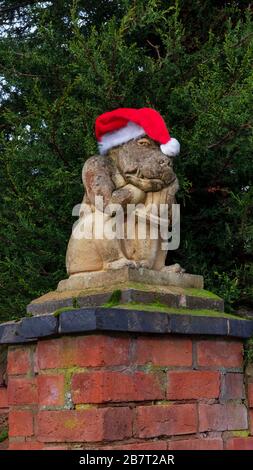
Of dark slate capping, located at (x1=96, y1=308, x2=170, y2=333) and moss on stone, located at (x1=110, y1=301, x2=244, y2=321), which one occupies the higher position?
moss on stone, located at (x1=110, y1=301, x2=244, y2=321)

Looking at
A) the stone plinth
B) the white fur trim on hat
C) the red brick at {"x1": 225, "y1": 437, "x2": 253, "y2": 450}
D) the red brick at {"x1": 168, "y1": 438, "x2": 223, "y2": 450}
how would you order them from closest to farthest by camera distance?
the red brick at {"x1": 168, "y1": 438, "x2": 223, "y2": 450} < the stone plinth < the red brick at {"x1": 225, "y1": 437, "x2": 253, "y2": 450} < the white fur trim on hat

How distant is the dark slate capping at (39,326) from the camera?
375cm

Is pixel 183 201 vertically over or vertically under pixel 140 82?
under

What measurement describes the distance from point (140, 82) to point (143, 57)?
22 cm

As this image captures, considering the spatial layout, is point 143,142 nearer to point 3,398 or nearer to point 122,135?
point 122,135

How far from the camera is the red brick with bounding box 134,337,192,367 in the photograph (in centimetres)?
373

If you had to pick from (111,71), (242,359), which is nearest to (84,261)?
(242,359)

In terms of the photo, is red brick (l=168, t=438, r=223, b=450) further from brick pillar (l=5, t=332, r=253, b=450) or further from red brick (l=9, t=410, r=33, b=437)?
red brick (l=9, t=410, r=33, b=437)

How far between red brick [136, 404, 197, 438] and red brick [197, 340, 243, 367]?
290 mm

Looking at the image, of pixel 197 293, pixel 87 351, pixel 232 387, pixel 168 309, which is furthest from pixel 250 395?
pixel 87 351

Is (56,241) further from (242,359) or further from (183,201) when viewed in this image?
(242,359)

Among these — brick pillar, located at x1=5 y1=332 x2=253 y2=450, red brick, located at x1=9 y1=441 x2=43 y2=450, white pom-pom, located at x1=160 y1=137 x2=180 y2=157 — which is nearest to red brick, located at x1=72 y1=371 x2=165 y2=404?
brick pillar, located at x1=5 y1=332 x2=253 y2=450

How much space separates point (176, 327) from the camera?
3832 mm

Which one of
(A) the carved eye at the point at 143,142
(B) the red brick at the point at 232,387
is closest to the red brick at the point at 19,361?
(B) the red brick at the point at 232,387
